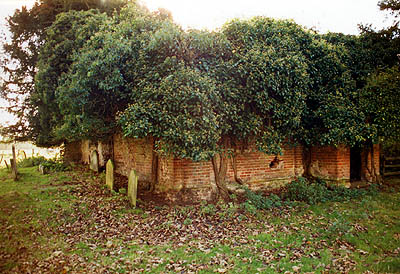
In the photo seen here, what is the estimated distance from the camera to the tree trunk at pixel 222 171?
9.93 m

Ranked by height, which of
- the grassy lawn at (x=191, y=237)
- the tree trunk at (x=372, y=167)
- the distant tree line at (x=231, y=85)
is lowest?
the grassy lawn at (x=191, y=237)

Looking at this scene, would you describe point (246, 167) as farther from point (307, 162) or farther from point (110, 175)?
point (110, 175)

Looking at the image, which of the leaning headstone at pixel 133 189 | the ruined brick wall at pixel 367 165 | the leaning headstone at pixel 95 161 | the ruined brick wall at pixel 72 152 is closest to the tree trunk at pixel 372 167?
the ruined brick wall at pixel 367 165

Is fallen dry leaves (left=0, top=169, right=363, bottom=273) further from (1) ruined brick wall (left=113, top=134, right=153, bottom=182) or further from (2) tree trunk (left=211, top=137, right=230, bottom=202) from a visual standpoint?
(1) ruined brick wall (left=113, top=134, right=153, bottom=182)

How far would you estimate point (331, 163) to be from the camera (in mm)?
11914

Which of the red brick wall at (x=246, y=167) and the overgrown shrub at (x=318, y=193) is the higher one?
the red brick wall at (x=246, y=167)

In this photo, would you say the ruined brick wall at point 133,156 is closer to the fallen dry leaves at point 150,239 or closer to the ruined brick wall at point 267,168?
the fallen dry leaves at point 150,239

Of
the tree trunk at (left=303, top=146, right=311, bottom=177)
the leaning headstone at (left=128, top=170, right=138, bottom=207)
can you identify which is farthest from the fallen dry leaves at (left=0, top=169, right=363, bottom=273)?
the tree trunk at (left=303, top=146, right=311, bottom=177)

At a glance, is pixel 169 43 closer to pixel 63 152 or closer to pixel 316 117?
pixel 316 117

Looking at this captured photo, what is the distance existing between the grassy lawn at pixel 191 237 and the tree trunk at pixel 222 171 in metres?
0.88

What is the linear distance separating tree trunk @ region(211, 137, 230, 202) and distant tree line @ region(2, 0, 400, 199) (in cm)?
4

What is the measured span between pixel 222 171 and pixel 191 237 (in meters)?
3.42

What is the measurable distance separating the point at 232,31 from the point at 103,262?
7.89 m

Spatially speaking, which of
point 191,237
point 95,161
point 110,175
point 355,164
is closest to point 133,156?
point 110,175
